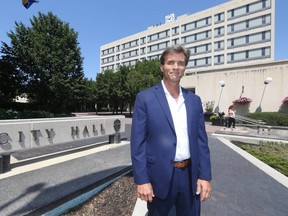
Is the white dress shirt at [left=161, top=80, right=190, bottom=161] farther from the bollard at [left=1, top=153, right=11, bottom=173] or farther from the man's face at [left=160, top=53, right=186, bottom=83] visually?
the bollard at [left=1, top=153, right=11, bottom=173]

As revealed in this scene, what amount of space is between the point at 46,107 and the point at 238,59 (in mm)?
39912

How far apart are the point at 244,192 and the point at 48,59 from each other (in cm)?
2321

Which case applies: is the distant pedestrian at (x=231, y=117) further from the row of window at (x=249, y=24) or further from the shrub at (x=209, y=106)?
the row of window at (x=249, y=24)

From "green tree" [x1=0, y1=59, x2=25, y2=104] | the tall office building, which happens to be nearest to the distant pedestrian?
"green tree" [x1=0, y1=59, x2=25, y2=104]

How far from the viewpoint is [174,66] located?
2203 mm

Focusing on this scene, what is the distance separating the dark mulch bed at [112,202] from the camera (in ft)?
11.3

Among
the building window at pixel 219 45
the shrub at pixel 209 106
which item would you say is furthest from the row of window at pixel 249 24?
the shrub at pixel 209 106

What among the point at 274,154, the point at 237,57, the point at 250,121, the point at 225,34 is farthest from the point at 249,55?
the point at 274,154

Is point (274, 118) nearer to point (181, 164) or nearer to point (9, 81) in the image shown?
point (181, 164)

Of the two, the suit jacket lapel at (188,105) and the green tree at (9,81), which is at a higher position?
the green tree at (9,81)

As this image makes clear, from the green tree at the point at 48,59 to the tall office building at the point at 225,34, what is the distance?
706 inches

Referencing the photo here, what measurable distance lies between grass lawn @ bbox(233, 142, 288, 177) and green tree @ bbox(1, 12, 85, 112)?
779 inches

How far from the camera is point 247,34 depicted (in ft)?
156

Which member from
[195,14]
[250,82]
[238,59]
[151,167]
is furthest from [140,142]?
[195,14]
